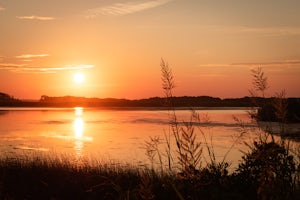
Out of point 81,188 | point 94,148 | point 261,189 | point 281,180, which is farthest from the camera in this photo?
point 94,148

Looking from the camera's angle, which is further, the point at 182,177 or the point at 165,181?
the point at 165,181

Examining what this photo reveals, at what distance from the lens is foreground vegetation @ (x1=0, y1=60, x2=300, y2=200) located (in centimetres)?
377

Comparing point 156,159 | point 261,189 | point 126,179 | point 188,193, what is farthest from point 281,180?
point 156,159

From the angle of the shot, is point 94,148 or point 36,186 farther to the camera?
point 94,148

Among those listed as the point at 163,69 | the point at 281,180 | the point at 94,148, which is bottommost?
the point at 94,148

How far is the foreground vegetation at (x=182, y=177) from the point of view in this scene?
3.77 metres

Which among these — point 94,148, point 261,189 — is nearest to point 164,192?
point 261,189

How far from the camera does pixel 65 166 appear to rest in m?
16.2

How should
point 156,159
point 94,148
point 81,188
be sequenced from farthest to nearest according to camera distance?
point 94,148 → point 156,159 → point 81,188

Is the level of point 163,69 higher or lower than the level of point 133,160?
higher

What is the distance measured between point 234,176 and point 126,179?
7835 mm

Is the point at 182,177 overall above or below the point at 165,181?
above

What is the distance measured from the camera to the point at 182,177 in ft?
12.9

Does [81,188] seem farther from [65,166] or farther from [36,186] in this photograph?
[65,166]
